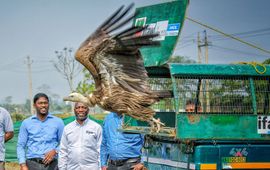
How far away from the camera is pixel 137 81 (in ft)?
27.2

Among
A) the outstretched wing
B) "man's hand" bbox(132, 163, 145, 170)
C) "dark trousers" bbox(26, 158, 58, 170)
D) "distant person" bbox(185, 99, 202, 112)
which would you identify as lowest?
"man's hand" bbox(132, 163, 145, 170)

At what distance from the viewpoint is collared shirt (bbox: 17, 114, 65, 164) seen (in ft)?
24.8

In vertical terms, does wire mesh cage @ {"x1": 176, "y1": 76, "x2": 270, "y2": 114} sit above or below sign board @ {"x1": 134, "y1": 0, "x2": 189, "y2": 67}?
below

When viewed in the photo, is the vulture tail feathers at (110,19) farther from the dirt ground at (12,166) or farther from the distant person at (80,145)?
the dirt ground at (12,166)

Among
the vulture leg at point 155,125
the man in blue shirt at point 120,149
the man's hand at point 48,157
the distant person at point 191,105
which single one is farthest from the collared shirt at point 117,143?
the distant person at point 191,105

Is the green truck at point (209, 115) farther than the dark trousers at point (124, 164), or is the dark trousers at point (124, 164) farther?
the dark trousers at point (124, 164)

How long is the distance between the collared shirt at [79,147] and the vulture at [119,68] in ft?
2.71

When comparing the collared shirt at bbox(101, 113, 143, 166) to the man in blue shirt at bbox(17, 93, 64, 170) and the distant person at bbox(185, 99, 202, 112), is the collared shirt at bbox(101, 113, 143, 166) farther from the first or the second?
the distant person at bbox(185, 99, 202, 112)

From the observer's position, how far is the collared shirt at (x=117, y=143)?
8039 millimetres

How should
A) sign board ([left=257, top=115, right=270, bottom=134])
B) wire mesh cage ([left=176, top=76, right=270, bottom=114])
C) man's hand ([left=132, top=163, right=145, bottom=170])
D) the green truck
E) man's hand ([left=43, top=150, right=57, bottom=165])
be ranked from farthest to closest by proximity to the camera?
man's hand ([left=132, top=163, right=145, bottom=170]) < man's hand ([left=43, top=150, right=57, bottom=165]) < wire mesh cage ([left=176, top=76, right=270, bottom=114]) < sign board ([left=257, top=115, right=270, bottom=134]) < the green truck

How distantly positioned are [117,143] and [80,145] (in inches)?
39.5

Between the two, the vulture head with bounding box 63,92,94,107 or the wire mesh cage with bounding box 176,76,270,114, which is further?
the vulture head with bounding box 63,92,94,107

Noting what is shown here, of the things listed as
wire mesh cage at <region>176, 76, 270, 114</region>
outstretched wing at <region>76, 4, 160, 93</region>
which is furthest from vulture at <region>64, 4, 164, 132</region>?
wire mesh cage at <region>176, 76, 270, 114</region>

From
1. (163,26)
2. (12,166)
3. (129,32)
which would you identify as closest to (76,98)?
(129,32)
